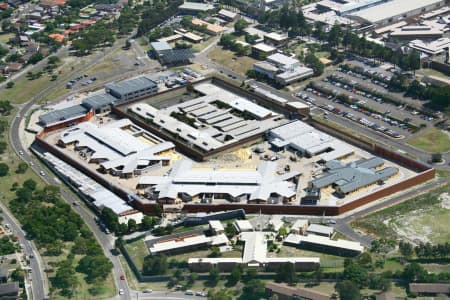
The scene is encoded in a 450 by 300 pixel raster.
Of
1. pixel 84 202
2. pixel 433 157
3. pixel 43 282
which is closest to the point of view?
pixel 43 282

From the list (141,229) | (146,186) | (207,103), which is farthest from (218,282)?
(207,103)

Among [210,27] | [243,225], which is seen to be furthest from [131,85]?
[243,225]

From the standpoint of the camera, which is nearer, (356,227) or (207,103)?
(356,227)

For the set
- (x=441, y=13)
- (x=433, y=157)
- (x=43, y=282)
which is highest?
(x=441, y=13)

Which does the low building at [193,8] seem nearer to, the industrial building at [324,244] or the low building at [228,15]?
the low building at [228,15]

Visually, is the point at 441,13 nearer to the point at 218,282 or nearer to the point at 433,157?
the point at 433,157

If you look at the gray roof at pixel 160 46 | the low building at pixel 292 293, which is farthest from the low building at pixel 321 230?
the gray roof at pixel 160 46
